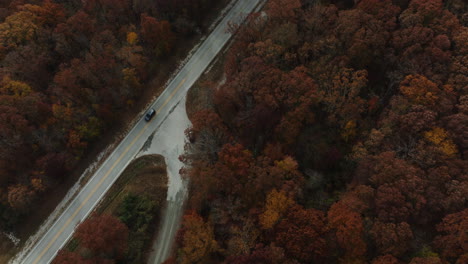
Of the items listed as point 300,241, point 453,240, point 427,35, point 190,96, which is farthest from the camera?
point 190,96

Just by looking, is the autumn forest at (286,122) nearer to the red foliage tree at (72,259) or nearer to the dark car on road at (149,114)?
the red foliage tree at (72,259)

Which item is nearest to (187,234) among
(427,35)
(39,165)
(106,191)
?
(106,191)

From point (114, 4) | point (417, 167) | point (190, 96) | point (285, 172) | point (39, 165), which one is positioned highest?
point (114, 4)

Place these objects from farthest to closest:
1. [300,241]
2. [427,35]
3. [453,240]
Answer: [427,35]
[300,241]
[453,240]

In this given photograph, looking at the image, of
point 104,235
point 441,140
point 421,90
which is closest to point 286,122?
point 421,90

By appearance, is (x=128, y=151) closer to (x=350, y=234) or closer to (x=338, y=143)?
(x=338, y=143)

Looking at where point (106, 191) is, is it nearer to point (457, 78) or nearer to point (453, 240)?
point (453, 240)

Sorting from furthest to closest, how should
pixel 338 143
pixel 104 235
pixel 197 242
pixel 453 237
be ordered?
1. pixel 338 143
2. pixel 197 242
3. pixel 104 235
4. pixel 453 237

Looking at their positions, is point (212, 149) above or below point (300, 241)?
above

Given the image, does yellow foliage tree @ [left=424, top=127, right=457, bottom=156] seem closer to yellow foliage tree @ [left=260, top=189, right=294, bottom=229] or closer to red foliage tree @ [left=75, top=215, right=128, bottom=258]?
yellow foliage tree @ [left=260, top=189, right=294, bottom=229]
